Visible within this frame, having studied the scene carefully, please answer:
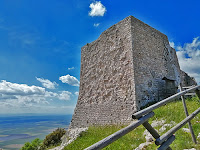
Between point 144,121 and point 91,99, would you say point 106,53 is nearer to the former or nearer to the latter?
point 91,99

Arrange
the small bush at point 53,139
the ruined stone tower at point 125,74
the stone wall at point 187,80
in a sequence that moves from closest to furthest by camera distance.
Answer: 1. the ruined stone tower at point 125,74
2. the small bush at point 53,139
3. the stone wall at point 187,80

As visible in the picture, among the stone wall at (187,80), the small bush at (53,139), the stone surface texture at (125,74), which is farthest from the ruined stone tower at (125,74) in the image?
the small bush at (53,139)

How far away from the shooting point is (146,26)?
38.3 feet

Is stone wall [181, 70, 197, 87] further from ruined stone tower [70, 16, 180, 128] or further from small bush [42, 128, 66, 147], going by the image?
small bush [42, 128, 66, 147]

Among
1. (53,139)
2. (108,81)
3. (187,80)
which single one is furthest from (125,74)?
(53,139)

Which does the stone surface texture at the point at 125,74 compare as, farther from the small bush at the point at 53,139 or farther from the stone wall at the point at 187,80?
the small bush at the point at 53,139

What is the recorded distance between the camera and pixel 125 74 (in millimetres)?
10055

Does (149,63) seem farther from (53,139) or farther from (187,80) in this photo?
(53,139)

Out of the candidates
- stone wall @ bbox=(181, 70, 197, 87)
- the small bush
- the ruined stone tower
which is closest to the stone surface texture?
the ruined stone tower

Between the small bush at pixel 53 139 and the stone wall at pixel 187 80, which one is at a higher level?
the stone wall at pixel 187 80

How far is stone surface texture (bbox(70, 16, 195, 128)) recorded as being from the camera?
959 centimetres

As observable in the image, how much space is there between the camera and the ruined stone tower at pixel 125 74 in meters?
9.59

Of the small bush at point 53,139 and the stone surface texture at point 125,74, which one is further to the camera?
the small bush at point 53,139

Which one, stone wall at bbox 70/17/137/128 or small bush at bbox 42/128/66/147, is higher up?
stone wall at bbox 70/17/137/128
